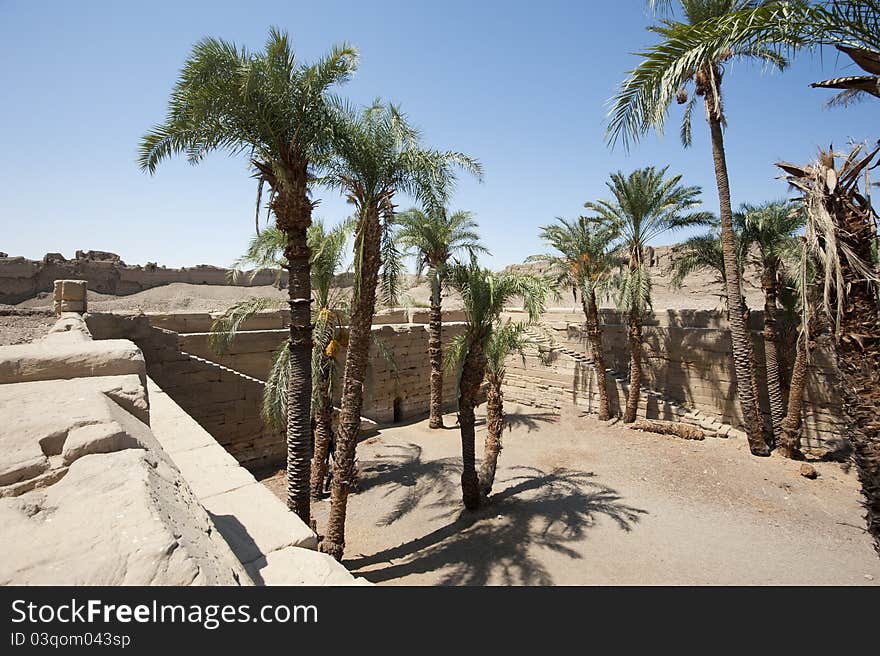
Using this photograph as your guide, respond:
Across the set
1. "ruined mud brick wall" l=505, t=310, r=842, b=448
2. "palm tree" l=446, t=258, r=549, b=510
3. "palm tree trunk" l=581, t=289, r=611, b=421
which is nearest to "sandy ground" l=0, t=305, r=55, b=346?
"palm tree" l=446, t=258, r=549, b=510

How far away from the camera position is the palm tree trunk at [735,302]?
1041cm

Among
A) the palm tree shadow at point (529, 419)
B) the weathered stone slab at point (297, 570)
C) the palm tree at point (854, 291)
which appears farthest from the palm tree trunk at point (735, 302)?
the weathered stone slab at point (297, 570)

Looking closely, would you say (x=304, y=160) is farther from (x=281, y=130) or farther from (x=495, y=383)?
(x=495, y=383)

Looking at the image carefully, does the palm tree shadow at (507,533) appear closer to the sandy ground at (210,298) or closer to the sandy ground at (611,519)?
the sandy ground at (611,519)

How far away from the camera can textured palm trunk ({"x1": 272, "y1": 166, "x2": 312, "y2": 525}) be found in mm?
6207

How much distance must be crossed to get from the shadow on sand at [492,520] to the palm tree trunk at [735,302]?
4.71 m

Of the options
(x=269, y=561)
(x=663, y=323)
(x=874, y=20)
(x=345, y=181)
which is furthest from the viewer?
(x=663, y=323)

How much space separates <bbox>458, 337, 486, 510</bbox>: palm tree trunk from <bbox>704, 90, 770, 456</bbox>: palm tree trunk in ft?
24.5

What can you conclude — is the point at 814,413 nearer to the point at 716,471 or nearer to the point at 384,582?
the point at 716,471

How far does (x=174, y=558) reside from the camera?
1063mm

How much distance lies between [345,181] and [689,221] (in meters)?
11.2

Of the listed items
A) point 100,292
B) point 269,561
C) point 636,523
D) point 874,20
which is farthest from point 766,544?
point 100,292

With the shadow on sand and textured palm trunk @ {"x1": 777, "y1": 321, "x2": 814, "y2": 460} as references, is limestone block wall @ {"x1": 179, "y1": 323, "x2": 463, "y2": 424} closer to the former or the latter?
the shadow on sand

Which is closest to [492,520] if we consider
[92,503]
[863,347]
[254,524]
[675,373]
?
[254,524]
